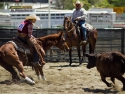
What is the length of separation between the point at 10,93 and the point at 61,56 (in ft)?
24.4

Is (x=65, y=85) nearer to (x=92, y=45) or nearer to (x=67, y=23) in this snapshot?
(x=67, y=23)

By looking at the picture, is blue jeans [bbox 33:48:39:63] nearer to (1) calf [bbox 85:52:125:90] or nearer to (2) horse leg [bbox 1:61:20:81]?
(2) horse leg [bbox 1:61:20:81]

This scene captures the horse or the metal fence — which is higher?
the horse

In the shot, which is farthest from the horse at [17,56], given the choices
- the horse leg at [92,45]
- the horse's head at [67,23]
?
the horse leg at [92,45]

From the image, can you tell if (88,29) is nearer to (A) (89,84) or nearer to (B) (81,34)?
(B) (81,34)

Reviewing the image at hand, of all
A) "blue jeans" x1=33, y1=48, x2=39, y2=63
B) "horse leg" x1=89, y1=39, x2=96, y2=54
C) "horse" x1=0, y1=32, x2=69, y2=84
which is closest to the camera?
"horse" x1=0, y1=32, x2=69, y2=84

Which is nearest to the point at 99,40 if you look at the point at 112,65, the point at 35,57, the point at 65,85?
the point at 35,57

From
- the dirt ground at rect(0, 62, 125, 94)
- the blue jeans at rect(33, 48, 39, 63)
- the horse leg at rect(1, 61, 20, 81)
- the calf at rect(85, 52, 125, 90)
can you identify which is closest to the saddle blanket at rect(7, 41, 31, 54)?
the blue jeans at rect(33, 48, 39, 63)

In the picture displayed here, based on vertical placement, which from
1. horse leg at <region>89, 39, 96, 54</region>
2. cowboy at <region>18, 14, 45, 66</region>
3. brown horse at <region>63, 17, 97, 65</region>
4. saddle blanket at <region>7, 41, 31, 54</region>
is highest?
cowboy at <region>18, 14, 45, 66</region>

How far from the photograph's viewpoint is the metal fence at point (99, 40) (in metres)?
15.3

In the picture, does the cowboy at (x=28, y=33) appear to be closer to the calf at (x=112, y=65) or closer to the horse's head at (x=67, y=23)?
the calf at (x=112, y=65)

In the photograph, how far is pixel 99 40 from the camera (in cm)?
1578

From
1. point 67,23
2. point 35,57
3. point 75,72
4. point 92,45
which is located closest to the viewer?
point 35,57

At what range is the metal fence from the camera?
50.3ft
